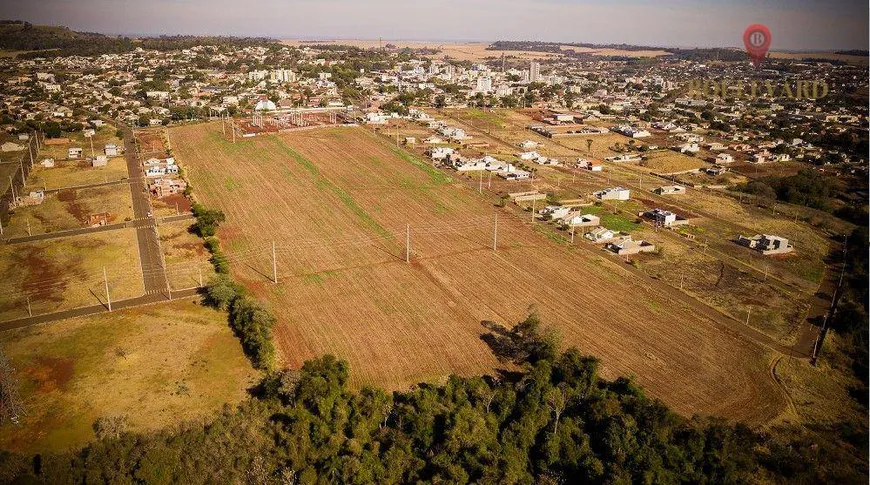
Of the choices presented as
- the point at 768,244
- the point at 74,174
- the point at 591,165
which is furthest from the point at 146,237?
the point at 591,165

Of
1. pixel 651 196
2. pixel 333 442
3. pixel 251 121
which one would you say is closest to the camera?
pixel 333 442

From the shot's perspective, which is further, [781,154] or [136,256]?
[781,154]

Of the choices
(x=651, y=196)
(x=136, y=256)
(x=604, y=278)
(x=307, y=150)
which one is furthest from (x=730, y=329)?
(x=307, y=150)

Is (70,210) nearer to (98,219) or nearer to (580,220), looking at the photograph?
(98,219)

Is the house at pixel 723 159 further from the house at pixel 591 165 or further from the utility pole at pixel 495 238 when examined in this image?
the utility pole at pixel 495 238

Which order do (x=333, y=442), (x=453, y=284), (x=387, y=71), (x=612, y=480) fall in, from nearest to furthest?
(x=612, y=480)
(x=333, y=442)
(x=453, y=284)
(x=387, y=71)

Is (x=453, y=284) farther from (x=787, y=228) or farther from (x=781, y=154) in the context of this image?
(x=781, y=154)
